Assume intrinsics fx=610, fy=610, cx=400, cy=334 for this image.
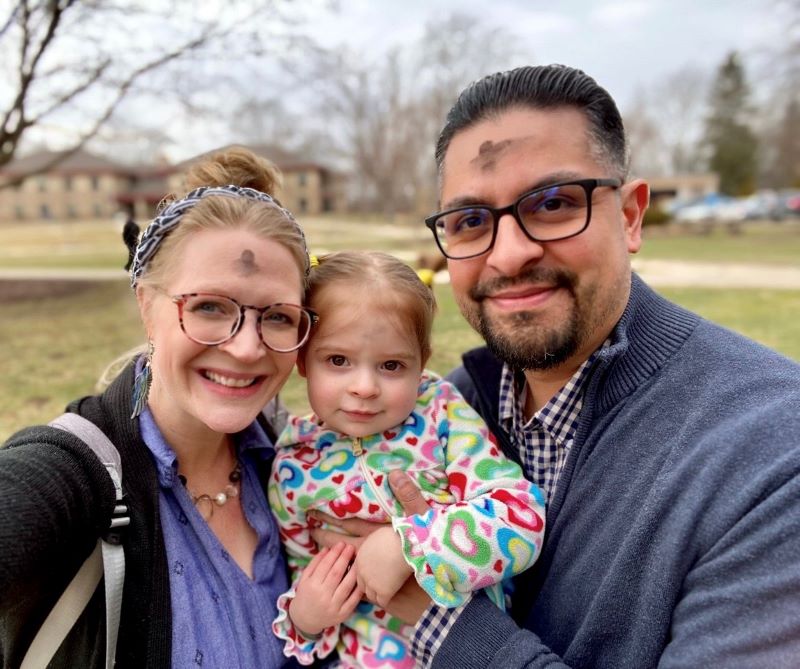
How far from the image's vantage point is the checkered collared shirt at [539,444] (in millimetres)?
1850

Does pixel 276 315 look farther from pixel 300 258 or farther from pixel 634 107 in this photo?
pixel 634 107

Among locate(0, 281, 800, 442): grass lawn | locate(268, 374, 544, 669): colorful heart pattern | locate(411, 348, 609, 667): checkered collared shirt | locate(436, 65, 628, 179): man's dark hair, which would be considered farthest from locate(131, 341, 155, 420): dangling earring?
locate(0, 281, 800, 442): grass lawn

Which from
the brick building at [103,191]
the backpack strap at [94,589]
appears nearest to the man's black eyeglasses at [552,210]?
the backpack strap at [94,589]

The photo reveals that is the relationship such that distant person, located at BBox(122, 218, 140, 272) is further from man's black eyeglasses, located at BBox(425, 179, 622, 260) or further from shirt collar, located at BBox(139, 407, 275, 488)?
man's black eyeglasses, located at BBox(425, 179, 622, 260)

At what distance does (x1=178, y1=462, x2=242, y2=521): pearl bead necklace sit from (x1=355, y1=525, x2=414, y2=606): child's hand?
0.50m

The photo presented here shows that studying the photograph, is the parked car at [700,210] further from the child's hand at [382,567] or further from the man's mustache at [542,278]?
the child's hand at [382,567]

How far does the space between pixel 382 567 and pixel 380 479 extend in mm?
311

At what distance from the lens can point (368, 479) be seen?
209cm

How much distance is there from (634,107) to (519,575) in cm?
7000

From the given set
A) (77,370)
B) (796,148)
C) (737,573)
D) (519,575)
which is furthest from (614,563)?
(796,148)

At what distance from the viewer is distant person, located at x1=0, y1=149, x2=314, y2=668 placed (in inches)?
58.5

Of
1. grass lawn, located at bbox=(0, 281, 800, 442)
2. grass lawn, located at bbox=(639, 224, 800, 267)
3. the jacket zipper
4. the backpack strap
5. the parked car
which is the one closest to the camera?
the backpack strap

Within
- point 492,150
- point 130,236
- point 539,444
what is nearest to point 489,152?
point 492,150

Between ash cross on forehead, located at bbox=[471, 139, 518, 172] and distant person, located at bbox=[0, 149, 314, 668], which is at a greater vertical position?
ash cross on forehead, located at bbox=[471, 139, 518, 172]
